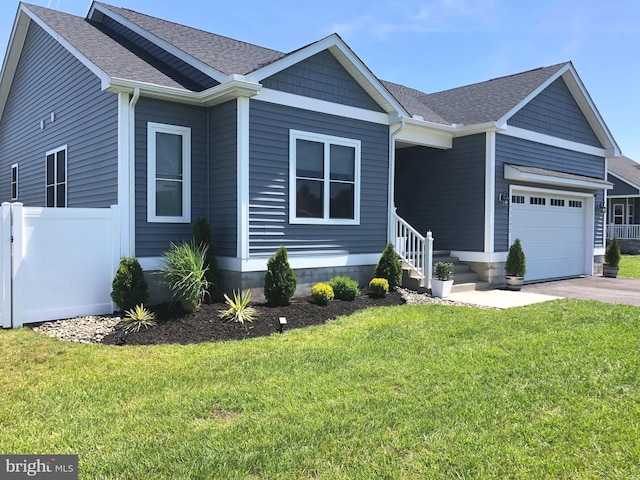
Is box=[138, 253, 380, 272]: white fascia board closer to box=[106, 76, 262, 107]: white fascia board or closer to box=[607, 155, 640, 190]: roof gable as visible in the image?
box=[106, 76, 262, 107]: white fascia board

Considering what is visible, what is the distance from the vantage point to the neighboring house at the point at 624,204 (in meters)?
27.1

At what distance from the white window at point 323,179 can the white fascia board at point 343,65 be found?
1.10 m

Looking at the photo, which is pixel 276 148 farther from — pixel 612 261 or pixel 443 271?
pixel 612 261

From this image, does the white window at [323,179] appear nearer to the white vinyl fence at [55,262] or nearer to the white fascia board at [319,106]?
the white fascia board at [319,106]

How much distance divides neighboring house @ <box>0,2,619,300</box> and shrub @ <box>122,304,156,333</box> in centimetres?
134

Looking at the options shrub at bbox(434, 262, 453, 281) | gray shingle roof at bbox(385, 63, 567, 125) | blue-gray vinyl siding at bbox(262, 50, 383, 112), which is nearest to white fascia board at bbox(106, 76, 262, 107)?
blue-gray vinyl siding at bbox(262, 50, 383, 112)

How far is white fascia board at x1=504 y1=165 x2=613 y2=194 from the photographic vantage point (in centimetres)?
1223

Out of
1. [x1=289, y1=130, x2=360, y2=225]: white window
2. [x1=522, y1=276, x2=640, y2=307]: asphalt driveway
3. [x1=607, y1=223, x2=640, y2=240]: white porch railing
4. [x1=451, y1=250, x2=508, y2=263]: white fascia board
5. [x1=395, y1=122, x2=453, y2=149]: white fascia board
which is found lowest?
[x1=522, y1=276, x2=640, y2=307]: asphalt driveway

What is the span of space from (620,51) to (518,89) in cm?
379

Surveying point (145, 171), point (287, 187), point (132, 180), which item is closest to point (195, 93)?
point (145, 171)

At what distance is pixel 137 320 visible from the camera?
7.34 meters

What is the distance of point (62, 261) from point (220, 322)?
2652 mm

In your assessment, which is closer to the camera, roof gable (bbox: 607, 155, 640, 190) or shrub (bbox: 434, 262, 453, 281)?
shrub (bbox: 434, 262, 453, 281)

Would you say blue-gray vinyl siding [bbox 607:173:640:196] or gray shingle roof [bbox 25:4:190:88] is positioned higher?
gray shingle roof [bbox 25:4:190:88]
